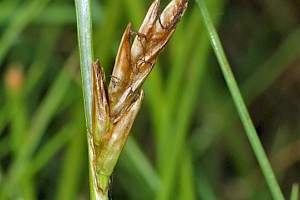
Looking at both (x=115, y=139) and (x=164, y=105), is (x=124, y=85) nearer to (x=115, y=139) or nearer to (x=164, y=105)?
(x=115, y=139)

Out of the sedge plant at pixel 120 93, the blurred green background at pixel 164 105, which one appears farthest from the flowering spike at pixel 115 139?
the blurred green background at pixel 164 105

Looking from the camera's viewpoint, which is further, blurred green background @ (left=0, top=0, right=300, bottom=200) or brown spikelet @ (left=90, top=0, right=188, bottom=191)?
blurred green background @ (left=0, top=0, right=300, bottom=200)

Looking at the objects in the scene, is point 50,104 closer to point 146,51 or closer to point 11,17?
point 11,17

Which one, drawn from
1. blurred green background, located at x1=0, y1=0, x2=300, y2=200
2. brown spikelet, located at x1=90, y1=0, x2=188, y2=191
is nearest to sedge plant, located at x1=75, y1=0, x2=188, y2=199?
brown spikelet, located at x1=90, y1=0, x2=188, y2=191

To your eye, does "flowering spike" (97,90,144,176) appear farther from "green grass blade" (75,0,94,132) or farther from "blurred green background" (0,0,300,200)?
"blurred green background" (0,0,300,200)

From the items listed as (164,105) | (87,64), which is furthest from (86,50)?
(164,105)

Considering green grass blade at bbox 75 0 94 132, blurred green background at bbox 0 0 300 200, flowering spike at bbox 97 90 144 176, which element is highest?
green grass blade at bbox 75 0 94 132

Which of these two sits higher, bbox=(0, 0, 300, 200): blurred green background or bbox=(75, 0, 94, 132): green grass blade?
bbox=(75, 0, 94, 132): green grass blade

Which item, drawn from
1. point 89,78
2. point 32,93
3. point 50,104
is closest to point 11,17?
point 50,104
